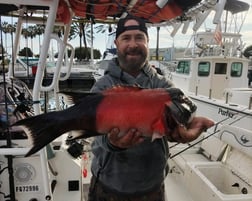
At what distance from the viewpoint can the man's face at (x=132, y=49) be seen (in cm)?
186

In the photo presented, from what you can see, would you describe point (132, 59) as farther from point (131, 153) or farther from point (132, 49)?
point (131, 153)

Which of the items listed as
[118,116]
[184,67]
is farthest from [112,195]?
[184,67]

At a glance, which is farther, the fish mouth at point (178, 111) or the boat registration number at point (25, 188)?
the boat registration number at point (25, 188)

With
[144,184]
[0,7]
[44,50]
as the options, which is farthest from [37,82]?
[144,184]

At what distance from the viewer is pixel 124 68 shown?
1.92 metres

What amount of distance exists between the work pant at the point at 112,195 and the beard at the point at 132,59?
0.74 m

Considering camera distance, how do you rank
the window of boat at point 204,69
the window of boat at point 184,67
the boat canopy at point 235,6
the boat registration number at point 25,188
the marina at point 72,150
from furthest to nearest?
the window of boat at point 184,67 < the window of boat at point 204,69 < the boat canopy at point 235,6 < the boat registration number at point 25,188 < the marina at point 72,150

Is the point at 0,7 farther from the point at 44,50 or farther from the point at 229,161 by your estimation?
the point at 229,161

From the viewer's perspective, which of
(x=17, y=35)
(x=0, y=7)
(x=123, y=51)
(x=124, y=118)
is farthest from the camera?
(x=17, y=35)

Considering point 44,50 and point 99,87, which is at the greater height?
point 44,50

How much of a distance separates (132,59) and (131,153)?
55 cm

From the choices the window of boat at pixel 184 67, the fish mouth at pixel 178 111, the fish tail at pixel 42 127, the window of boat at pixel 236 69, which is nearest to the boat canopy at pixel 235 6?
the fish mouth at pixel 178 111

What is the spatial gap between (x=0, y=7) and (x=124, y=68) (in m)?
1.26

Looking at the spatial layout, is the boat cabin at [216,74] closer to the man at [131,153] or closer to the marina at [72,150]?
the marina at [72,150]
